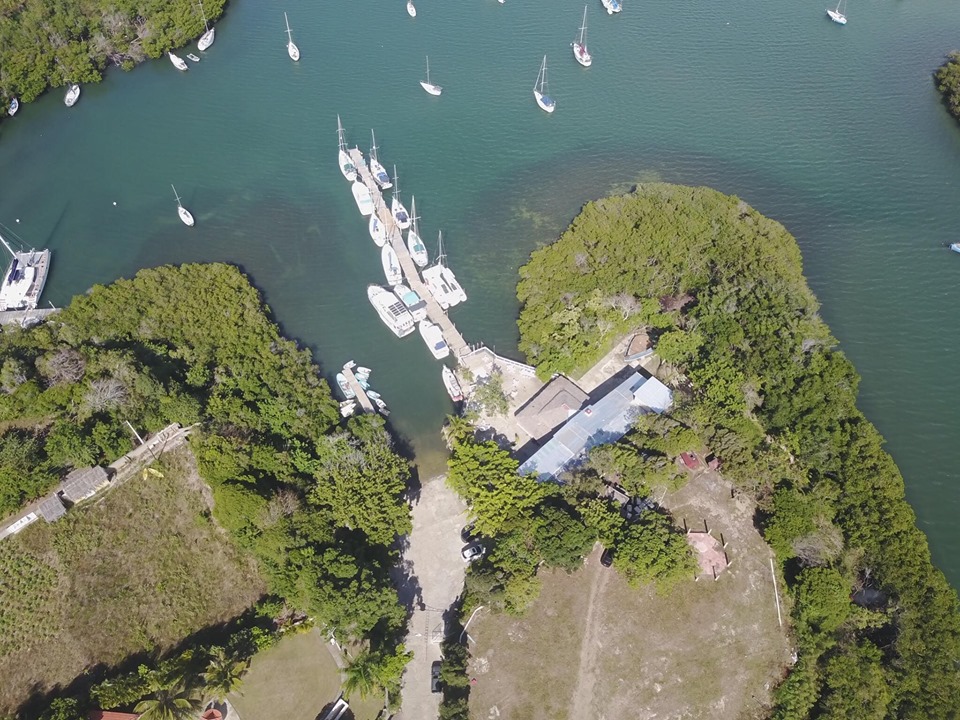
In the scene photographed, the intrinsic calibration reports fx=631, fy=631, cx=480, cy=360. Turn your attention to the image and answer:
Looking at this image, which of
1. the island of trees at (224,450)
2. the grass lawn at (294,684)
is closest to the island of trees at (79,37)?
the island of trees at (224,450)

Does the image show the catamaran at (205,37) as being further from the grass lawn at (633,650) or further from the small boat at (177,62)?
the grass lawn at (633,650)

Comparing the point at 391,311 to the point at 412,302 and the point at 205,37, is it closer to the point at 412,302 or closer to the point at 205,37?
the point at 412,302

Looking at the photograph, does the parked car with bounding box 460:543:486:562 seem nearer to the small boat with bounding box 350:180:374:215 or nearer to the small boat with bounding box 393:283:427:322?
the small boat with bounding box 393:283:427:322

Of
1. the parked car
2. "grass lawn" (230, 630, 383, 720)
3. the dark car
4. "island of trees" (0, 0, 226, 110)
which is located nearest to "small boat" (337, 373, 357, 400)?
the parked car

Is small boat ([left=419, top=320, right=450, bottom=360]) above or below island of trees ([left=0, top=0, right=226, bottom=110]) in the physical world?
below

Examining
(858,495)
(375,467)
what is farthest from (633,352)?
(375,467)

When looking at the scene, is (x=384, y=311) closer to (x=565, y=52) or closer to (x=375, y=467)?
(x=375, y=467)

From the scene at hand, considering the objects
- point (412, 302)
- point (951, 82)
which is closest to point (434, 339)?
point (412, 302)
